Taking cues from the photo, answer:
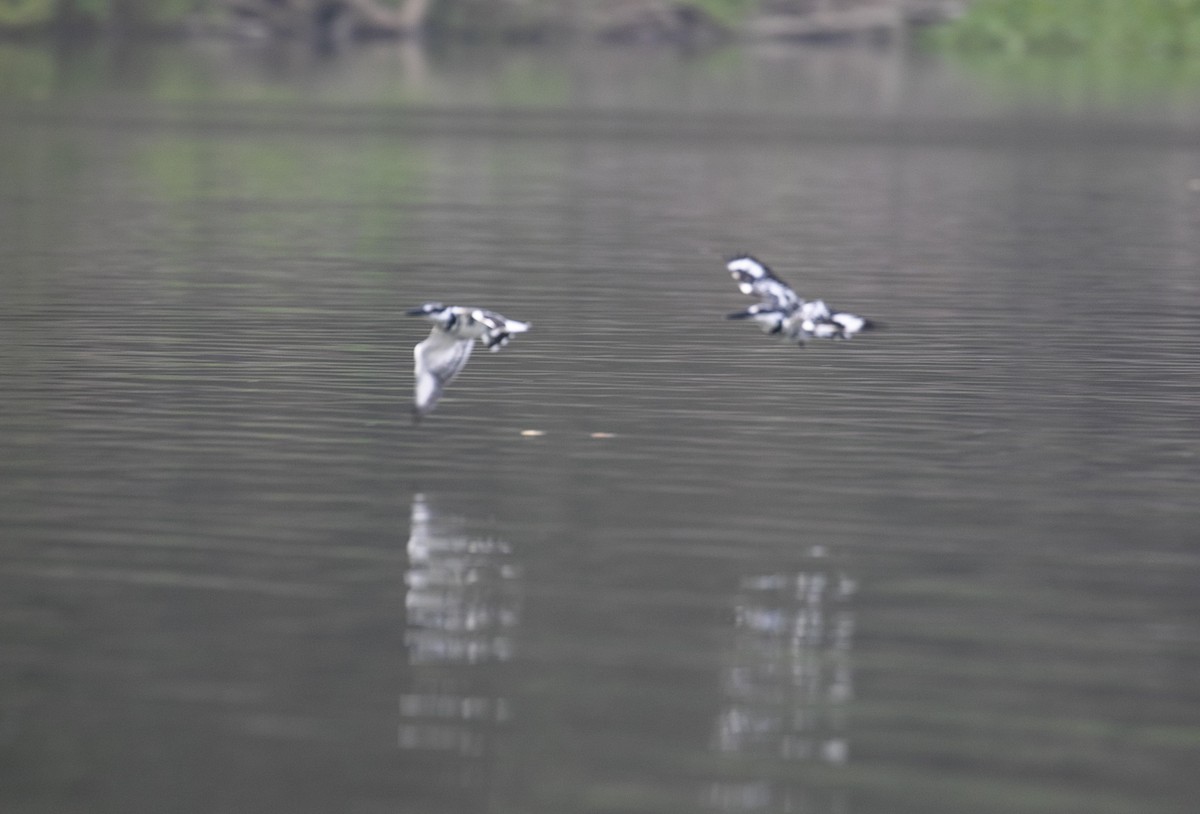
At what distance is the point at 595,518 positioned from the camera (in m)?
15.0

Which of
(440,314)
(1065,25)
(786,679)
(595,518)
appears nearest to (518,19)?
(1065,25)

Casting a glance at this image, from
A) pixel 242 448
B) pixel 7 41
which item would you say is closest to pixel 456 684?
pixel 242 448

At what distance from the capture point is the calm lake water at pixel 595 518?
34.2 ft

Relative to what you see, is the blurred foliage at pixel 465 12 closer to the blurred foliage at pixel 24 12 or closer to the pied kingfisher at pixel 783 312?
the blurred foliage at pixel 24 12

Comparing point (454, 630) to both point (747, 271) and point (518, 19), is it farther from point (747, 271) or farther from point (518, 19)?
point (518, 19)

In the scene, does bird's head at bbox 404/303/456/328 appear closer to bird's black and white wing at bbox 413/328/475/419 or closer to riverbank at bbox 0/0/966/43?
bird's black and white wing at bbox 413/328/475/419

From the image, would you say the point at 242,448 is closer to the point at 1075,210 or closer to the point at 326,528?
the point at 326,528

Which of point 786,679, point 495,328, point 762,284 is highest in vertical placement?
point 762,284

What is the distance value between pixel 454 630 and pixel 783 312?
477 cm

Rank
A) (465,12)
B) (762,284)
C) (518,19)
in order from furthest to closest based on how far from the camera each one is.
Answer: (465,12) < (518,19) < (762,284)

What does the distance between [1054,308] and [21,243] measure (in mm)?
12218

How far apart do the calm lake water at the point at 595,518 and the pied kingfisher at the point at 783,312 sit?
2.97ft

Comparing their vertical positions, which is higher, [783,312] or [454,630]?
[783,312]

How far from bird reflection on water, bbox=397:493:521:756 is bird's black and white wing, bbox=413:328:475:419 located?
112cm
